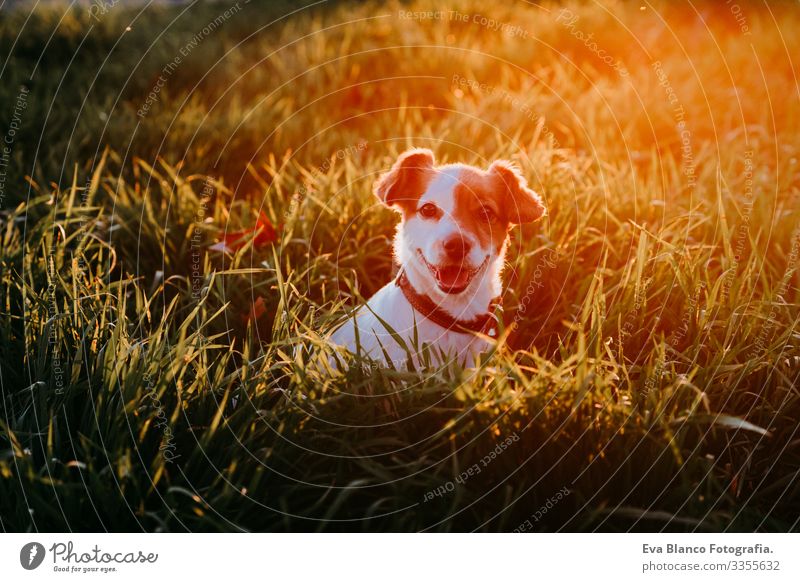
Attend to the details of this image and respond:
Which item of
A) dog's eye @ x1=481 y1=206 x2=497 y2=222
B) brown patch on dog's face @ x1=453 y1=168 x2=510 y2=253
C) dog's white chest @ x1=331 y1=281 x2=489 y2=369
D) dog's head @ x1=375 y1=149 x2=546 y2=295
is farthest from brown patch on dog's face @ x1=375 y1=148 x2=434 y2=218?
dog's white chest @ x1=331 y1=281 x2=489 y2=369

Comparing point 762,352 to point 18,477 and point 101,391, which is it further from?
point 18,477

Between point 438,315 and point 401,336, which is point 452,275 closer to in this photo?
point 438,315

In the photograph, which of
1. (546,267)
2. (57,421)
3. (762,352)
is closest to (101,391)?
(57,421)

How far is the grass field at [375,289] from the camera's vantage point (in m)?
2.28

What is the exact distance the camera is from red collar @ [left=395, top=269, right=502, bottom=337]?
2.86 m

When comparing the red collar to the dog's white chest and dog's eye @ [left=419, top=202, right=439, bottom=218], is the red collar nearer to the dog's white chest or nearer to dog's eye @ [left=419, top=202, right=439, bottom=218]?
the dog's white chest

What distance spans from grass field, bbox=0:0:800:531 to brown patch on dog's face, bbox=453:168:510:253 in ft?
1.56

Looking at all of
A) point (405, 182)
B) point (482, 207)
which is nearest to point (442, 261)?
point (482, 207)

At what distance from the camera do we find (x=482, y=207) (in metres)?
3.04

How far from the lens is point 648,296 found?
3.16 m

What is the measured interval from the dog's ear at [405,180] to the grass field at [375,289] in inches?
18.8

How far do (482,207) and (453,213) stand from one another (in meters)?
0.14
